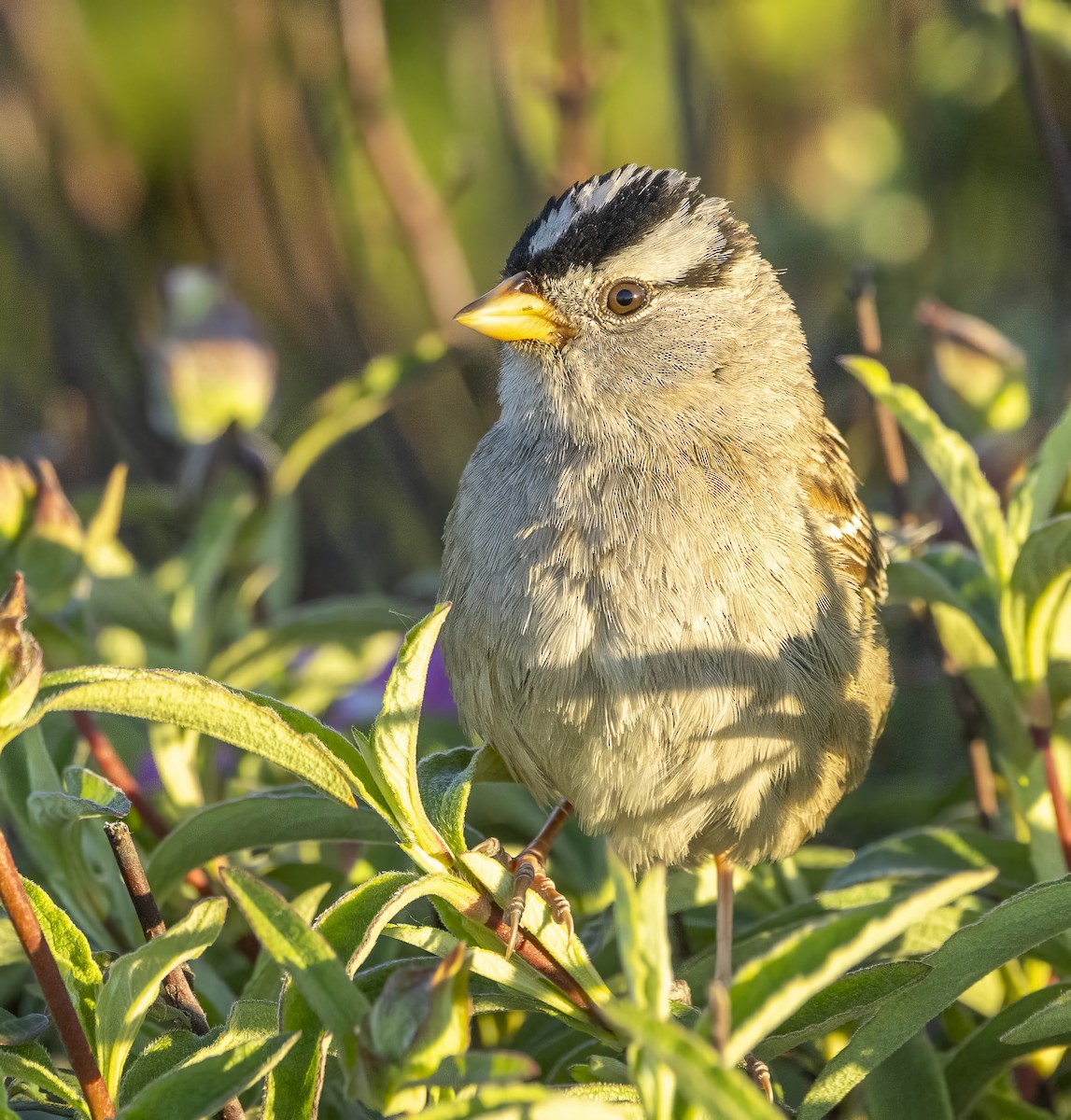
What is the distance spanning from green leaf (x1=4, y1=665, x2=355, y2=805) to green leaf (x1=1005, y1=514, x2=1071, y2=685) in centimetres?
96

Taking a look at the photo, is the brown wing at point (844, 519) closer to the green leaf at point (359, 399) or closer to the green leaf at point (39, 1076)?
the green leaf at point (359, 399)

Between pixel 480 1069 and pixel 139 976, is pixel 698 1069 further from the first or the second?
pixel 139 976

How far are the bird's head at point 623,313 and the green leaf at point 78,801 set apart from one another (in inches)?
37.1

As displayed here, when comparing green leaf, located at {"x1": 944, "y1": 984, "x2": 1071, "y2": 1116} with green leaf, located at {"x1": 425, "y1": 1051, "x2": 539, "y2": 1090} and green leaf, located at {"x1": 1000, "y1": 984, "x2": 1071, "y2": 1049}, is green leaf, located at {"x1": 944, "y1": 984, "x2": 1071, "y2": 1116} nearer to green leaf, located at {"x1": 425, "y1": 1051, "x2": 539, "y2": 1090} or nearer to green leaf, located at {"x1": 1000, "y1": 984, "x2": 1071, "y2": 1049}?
green leaf, located at {"x1": 1000, "y1": 984, "x2": 1071, "y2": 1049}

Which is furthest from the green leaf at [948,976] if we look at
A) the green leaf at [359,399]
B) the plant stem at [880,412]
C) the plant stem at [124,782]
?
the green leaf at [359,399]

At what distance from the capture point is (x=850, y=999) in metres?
1.47

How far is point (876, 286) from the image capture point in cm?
414

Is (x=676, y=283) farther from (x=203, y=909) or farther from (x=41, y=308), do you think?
(x=41, y=308)

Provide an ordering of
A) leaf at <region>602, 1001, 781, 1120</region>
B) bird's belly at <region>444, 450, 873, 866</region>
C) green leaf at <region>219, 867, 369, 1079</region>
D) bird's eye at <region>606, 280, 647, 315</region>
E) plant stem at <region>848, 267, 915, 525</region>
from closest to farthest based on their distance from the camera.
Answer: leaf at <region>602, 1001, 781, 1120</region> → green leaf at <region>219, 867, 369, 1079</region> → bird's belly at <region>444, 450, 873, 866</region> → bird's eye at <region>606, 280, 647, 315</region> → plant stem at <region>848, 267, 915, 525</region>

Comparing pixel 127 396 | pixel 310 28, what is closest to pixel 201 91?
pixel 310 28

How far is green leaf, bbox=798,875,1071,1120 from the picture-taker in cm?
143

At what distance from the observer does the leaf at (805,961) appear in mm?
1126

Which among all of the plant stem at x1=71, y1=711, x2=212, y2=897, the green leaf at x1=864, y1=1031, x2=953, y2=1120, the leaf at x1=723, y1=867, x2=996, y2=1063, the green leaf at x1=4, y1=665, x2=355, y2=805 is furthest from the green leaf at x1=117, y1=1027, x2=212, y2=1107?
the green leaf at x1=864, y1=1031, x2=953, y2=1120

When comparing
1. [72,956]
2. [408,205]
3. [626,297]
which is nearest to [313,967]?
[72,956]
